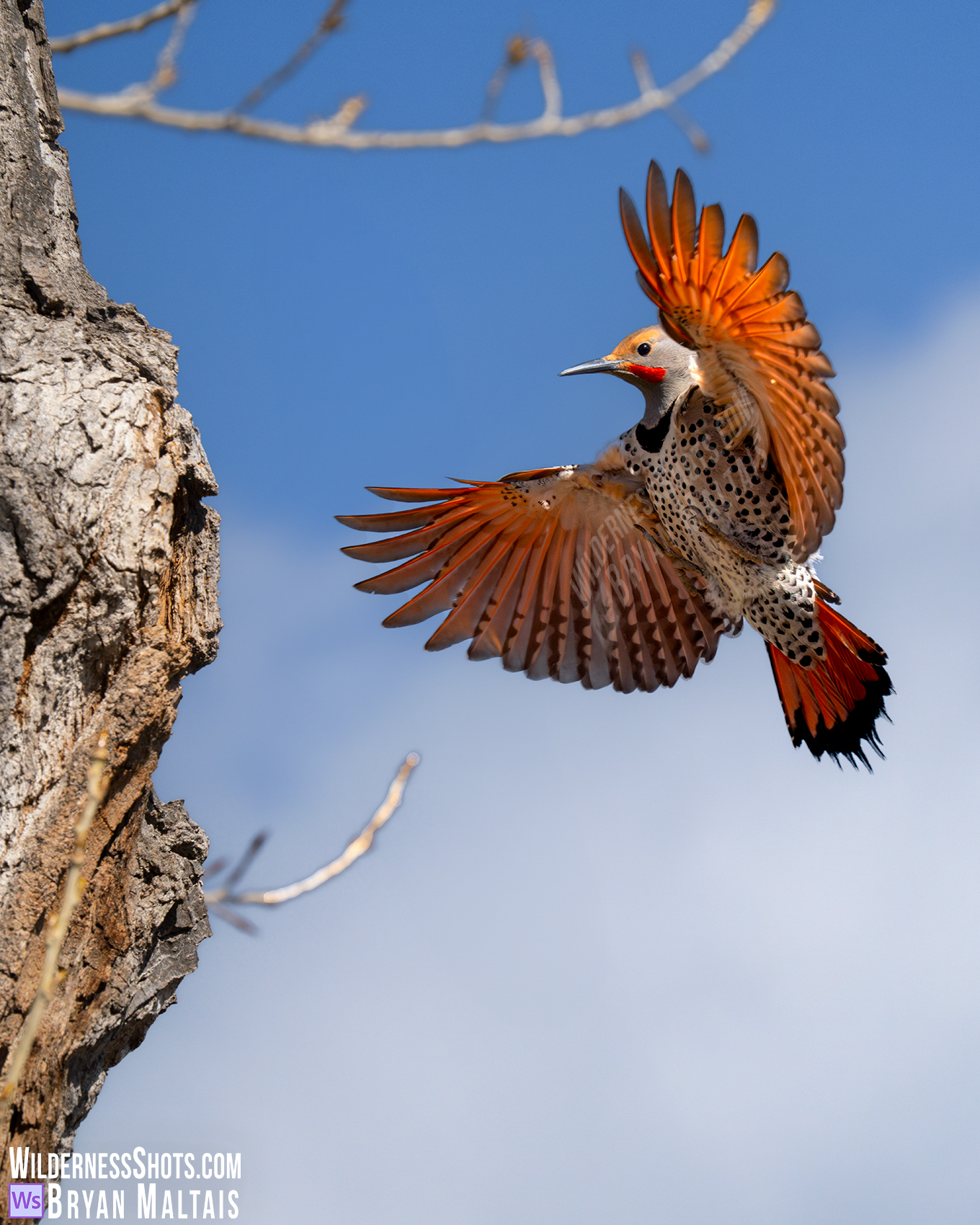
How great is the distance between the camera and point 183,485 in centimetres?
229

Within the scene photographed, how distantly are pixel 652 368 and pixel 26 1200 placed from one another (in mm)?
2917

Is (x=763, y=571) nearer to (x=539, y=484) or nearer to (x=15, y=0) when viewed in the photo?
(x=539, y=484)

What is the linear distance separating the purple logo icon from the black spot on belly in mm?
2813

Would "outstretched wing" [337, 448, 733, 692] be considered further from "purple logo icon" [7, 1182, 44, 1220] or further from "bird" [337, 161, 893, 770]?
"purple logo icon" [7, 1182, 44, 1220]

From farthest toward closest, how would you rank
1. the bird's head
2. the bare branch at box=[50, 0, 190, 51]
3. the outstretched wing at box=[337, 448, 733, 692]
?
the outstretched wing at box=[337, 448, 733, 692] < the bird's head < the bare branch at box=[50, 0, 190, 51]

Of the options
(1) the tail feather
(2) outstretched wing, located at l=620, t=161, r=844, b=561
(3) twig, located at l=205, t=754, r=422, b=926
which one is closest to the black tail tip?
(1) the tail feather

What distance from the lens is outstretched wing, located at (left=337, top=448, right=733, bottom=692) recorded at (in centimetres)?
417

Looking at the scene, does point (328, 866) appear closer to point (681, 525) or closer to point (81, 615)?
point (81, 615)

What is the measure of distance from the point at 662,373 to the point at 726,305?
2.08 feet

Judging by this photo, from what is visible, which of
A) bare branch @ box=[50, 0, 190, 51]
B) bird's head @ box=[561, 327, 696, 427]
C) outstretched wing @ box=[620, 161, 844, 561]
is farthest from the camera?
bird's head @ box=[561, 327, 696, 427]

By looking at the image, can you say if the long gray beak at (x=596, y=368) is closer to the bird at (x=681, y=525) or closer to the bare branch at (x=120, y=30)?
the bird at (x=681, y=525)

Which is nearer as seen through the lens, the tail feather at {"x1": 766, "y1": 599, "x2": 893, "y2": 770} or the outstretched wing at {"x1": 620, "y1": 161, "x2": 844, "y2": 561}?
the outstretched wing at {"x1": 620, "y1": 161, "x2": 844, "y2": 561}

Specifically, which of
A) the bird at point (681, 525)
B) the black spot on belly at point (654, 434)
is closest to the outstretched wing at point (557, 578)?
the bird at point (681, 525)

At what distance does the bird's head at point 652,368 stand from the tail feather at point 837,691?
91 centimetres
